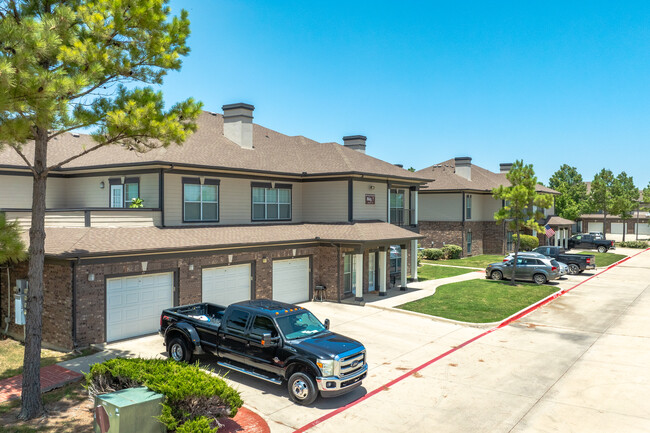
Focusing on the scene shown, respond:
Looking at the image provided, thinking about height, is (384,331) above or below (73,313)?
below

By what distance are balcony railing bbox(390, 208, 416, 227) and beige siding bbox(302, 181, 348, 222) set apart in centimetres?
438

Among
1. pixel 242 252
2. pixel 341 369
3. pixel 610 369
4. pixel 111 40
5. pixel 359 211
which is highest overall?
pixel 111 40

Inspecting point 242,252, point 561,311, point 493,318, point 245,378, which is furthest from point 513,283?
point 245,378

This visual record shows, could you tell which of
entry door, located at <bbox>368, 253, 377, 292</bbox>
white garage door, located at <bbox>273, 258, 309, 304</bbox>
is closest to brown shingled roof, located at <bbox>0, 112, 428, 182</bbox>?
entry door, located at <bbox>368, 253, 377, 292</bbox>

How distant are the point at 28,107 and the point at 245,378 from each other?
8006mm

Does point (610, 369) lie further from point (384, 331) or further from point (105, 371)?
point (105, 371)

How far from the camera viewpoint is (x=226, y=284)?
19031 millimetres

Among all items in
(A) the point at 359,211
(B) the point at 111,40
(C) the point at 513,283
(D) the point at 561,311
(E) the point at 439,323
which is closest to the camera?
(B) the point at 111,40

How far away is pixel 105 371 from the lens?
380 inches

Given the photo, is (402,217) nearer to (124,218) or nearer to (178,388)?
(124,218)

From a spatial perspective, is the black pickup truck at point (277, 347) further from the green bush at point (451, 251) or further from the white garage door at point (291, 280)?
the green bush at point (451, 251)

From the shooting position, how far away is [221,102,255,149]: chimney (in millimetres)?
25556

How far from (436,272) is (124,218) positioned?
22.2 m

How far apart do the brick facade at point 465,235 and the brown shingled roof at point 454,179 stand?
126 inches
